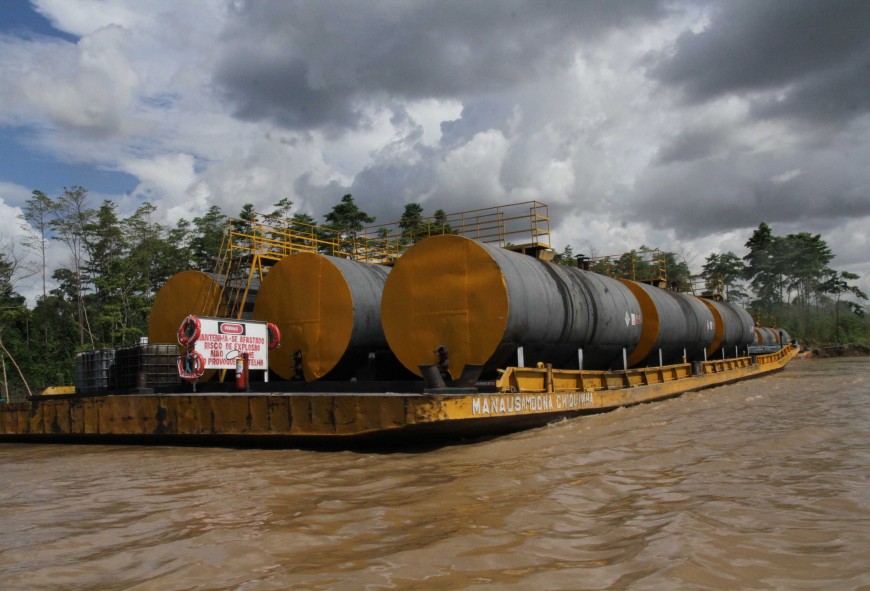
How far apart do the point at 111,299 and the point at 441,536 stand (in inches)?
1909

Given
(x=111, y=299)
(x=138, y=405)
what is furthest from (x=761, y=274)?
(x=138, y=405)

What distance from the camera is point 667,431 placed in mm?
11023

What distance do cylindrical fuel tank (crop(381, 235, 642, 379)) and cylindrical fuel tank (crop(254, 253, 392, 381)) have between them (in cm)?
162

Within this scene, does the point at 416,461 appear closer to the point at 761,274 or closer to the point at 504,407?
the point at 504,407

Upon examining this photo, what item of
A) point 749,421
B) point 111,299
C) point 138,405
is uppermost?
point 111,299

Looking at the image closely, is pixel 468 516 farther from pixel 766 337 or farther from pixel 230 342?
pixel 766 337

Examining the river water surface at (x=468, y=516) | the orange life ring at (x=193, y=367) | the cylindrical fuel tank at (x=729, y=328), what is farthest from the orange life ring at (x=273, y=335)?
the cylindrical fuel tank at (x=729, y=328)

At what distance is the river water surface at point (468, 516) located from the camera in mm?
4402

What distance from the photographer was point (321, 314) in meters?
14.3

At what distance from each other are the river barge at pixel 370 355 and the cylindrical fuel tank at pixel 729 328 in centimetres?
937

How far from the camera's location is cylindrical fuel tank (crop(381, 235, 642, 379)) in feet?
37.9

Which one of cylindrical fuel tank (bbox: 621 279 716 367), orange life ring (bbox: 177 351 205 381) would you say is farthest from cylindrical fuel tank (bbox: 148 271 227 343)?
cylindrical fuel tank (bbox: 621 279 716 367)

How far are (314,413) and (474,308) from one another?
→ 3303 millimetres

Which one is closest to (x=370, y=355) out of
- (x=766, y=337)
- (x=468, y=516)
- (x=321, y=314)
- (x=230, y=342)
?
(x=321, y=314)
